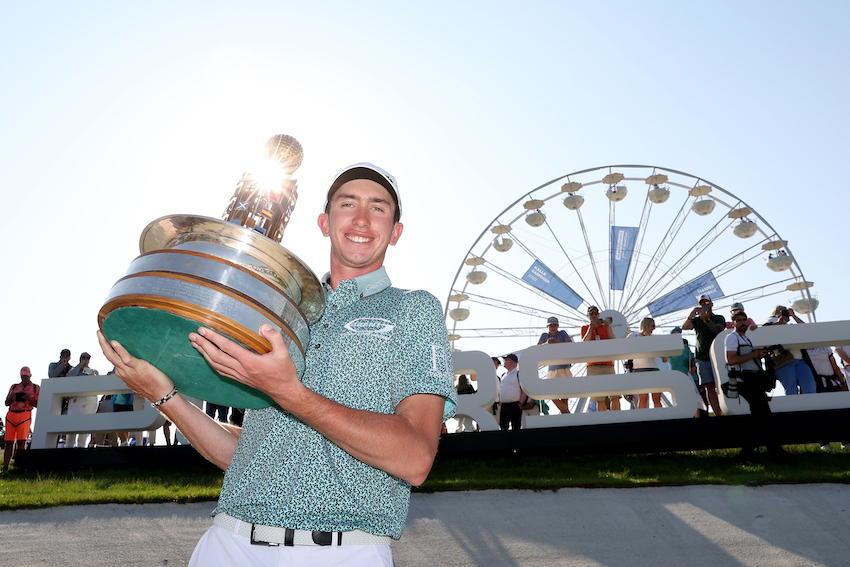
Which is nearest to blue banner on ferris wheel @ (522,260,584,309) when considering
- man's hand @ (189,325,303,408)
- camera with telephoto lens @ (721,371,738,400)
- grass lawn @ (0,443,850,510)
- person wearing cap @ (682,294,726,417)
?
person wearing cap @ (682,294,726,417)

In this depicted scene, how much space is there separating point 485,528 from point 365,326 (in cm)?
513

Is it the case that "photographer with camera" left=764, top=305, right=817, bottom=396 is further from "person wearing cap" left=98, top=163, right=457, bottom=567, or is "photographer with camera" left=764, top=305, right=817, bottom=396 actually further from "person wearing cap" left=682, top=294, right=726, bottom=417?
"person wearing cap" left=98, top=163, right=457, bottom=567

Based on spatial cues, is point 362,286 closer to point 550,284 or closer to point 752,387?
point 752,387

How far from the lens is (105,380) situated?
9961 mm

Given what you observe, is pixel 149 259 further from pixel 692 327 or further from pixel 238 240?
pixel 692 327

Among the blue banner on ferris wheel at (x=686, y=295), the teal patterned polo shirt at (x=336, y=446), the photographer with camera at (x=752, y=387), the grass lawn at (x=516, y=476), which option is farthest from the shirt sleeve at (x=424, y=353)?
the blue banner on ferris wheel at (x=686, y=295)

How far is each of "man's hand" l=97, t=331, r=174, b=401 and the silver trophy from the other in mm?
29

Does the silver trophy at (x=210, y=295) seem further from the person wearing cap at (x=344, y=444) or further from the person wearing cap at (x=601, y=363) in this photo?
the person wearing cap at (x=601, y=363)

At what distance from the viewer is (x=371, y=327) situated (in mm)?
1831

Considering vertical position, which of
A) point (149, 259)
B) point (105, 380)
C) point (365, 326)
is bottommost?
point (105, 380)

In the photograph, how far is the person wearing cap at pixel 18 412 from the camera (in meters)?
10.4

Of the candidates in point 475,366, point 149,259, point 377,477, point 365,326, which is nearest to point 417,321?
point 365,326

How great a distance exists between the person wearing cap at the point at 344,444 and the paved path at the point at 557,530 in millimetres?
4312

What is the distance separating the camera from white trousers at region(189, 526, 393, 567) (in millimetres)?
1660
